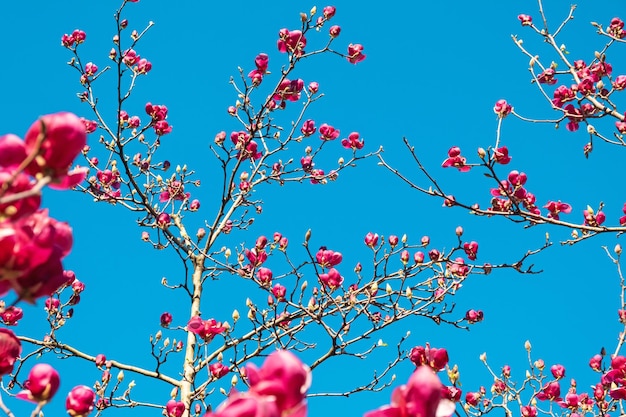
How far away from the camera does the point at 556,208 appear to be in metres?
4.09

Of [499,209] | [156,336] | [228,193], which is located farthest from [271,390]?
[228,193]

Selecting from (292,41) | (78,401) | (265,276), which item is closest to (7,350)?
(78,401)

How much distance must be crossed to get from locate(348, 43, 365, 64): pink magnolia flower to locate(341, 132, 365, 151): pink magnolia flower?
75 cm

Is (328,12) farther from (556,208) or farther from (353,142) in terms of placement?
(556,208)

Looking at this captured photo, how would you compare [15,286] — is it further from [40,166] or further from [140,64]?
[140,64]

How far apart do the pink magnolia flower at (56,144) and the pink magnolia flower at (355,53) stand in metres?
4.86

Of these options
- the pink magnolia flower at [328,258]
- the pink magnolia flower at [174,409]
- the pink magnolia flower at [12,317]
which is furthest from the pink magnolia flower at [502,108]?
the pink magnolia flower at [12,317]

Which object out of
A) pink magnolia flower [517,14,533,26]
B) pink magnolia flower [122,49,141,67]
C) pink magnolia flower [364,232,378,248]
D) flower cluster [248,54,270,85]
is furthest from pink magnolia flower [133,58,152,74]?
pink magnolia flower [517,14,533,26]

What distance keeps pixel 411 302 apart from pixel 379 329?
0.33 metres

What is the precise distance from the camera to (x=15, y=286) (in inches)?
35.8

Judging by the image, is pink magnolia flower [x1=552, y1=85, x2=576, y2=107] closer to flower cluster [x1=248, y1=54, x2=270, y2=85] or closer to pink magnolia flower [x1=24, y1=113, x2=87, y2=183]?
flower cluster [x1=248, y1=54, x2=270, y2=85]

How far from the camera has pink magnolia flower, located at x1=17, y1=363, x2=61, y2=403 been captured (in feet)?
3.72

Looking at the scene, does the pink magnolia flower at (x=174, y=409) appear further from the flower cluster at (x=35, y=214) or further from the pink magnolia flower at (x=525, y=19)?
the pink magnolia flower at (x=525, y=19)

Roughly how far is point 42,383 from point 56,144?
505mm
